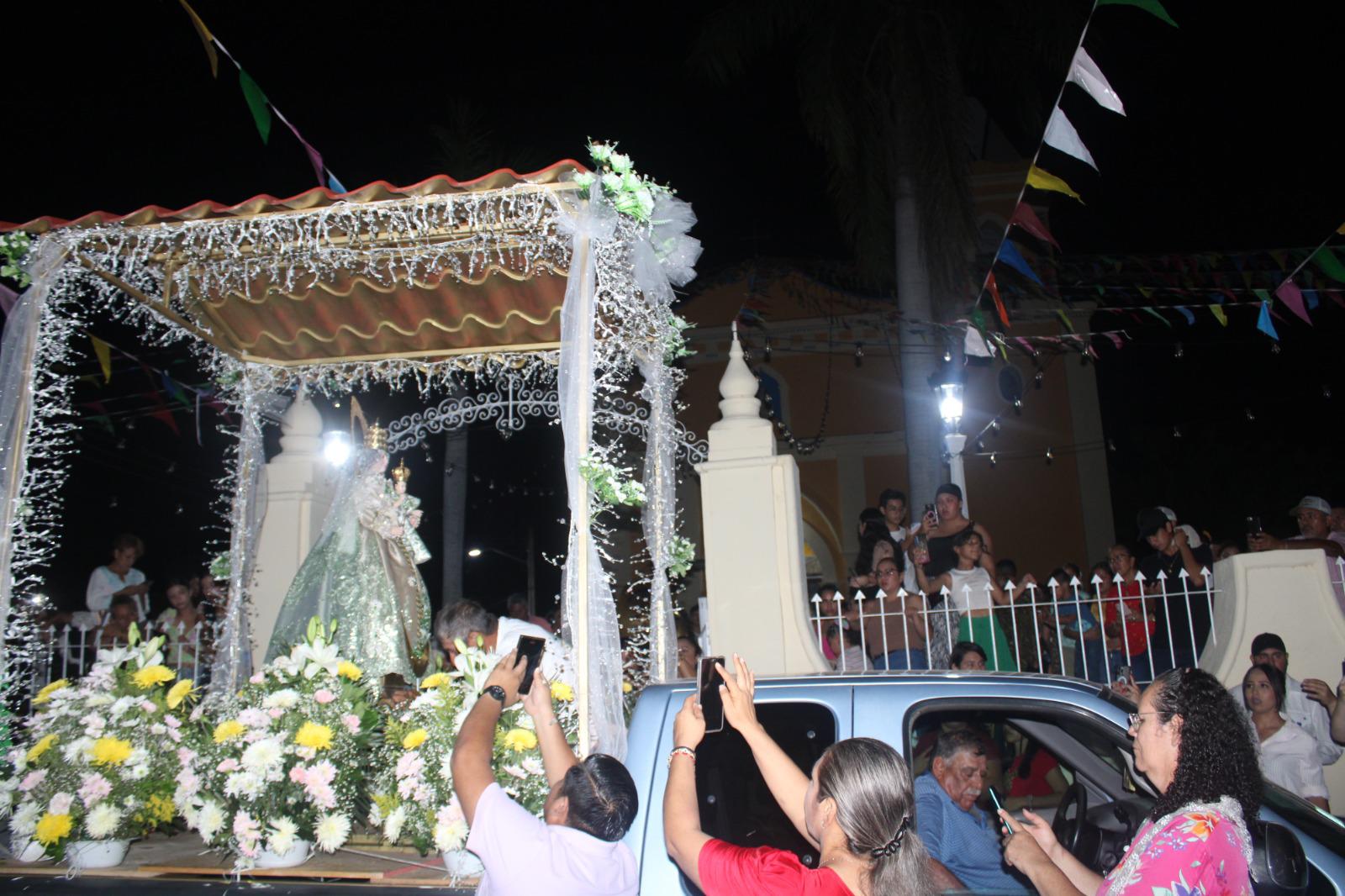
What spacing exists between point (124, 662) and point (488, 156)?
1060 cm

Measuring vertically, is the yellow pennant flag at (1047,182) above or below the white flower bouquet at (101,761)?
above

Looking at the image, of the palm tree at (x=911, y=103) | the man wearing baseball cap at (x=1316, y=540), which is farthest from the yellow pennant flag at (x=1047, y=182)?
the palm tree at (x=911, y=103)

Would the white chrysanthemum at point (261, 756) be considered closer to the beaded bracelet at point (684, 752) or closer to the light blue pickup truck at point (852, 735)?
the light blue pickup truck at point (852, 735)

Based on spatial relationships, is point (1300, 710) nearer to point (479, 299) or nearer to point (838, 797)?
point (838, 797)

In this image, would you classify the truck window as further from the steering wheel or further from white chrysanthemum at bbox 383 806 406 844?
white chrysanthemum at bbox 383 806 406 844

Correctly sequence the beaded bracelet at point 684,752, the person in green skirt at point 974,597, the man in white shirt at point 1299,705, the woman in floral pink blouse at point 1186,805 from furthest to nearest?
the person in green skirt at point 974,597
the man in white shirt at point 1299,705
the beaded bracelet at point 684,752
the woman in floral pink blouse at point 1186,805

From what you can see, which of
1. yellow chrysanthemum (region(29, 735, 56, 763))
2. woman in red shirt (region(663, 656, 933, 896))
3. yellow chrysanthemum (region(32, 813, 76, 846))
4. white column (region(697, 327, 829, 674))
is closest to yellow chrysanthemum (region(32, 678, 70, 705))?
yellow chrysanthemum (region(29, 735, 56, 763))

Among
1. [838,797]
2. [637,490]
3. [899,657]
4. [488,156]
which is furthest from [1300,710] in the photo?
[488,156]

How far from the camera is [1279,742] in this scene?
586 cm

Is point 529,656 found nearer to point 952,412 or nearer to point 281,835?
point 281,835

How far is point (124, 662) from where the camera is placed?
5.84 meters

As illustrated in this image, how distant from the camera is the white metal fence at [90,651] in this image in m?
8.91

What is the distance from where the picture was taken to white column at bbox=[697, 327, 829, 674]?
679 cm

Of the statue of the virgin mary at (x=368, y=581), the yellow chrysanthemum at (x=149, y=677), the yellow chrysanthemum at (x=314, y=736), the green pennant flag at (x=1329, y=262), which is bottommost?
the yellow chrysanthemum at (x=314, y=736)
